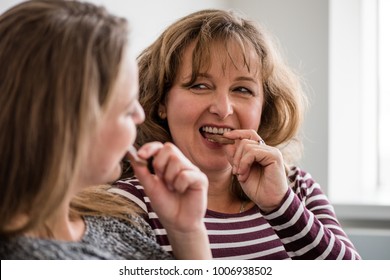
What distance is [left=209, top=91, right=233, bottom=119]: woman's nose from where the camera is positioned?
1198mm

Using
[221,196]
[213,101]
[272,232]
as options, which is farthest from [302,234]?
[213,101]

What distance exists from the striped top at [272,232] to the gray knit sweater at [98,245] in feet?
0.62

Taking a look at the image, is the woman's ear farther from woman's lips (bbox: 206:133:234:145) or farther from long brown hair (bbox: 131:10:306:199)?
woman's lips (bbox: 206:133:234:145)

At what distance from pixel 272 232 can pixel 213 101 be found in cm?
32

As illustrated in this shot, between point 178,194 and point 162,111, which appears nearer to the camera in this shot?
point 178,194

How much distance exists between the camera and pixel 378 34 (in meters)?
2.05

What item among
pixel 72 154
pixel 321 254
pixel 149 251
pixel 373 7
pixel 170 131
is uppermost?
pixel 373 7

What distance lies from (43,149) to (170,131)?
0.64 meters

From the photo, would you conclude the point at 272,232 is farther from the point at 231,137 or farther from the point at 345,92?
the point at 345,92

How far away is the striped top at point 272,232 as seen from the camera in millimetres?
1112

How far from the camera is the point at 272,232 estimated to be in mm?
1229

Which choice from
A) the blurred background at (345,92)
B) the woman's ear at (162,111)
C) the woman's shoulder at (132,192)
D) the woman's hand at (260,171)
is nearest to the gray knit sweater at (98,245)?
the woman's shoulder at (132,192)
